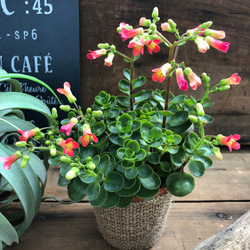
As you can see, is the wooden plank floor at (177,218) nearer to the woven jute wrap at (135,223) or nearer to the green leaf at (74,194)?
the woven jute wrap at (135,223)

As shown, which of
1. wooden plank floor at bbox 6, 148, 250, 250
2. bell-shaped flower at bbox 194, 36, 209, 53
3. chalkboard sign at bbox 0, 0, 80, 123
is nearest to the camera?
bell-shaped flower at bbox 194, 36, 209, 53

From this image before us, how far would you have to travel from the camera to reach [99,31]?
0.88m

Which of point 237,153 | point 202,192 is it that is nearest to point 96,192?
point 202,192

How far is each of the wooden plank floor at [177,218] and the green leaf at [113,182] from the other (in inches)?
8.1

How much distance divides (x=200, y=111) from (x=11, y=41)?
0.60 m

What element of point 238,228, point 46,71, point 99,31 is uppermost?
point 99,31

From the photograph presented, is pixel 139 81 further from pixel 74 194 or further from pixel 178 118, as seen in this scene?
pixel 74 194

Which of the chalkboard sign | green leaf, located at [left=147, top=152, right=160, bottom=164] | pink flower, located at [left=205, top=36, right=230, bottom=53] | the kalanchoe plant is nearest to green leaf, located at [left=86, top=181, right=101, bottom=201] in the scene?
the kalanchoe plant

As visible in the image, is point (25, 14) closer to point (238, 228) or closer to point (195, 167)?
point (195, 167)

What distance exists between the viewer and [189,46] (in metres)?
0.91

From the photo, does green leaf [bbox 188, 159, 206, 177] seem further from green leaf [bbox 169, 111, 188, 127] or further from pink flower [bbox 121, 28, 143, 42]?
pink flower [bbox 121, 28, 143, 42]

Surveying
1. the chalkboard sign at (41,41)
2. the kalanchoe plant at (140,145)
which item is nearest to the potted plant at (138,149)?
the kalanchoe plant at (140,145)

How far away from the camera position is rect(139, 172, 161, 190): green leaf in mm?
553

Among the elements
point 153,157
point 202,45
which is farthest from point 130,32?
point 153,157
